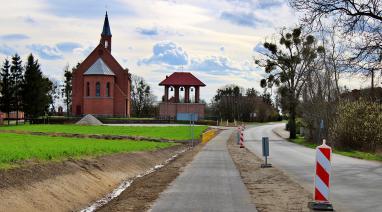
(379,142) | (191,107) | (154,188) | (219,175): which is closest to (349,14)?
(379,142)

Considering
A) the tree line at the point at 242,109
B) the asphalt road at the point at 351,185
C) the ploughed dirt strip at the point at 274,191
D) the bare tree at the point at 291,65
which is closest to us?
the ploughed dirt strip at the point at 274,191

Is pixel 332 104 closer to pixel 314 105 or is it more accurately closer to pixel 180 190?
pixel 314 105

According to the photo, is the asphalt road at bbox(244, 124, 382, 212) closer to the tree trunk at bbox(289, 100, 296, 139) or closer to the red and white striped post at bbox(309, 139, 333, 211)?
the red and white striped post at bbox(309, 139, 333, 211)

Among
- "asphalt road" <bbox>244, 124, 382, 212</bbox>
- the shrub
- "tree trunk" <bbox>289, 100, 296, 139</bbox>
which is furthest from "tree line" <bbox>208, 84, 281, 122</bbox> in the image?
"asphalt road" <bbox>244, 124, 382, 212</bbox>

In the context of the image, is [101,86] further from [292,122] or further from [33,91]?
[292,122]

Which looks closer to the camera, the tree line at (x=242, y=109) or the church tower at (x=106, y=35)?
the church tower at (x=106, y=35)

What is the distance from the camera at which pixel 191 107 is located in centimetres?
11331

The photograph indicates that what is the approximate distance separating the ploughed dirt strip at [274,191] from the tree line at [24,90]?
74.3m

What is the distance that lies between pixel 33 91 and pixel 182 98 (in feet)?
129

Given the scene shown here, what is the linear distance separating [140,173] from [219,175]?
3.85 m

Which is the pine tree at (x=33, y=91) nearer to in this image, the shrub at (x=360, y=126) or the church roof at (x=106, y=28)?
the church roof at (x=106, y=28)

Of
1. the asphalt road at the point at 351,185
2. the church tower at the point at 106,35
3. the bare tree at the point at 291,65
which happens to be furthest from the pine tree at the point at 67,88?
the asphalt road at the point at 351,185

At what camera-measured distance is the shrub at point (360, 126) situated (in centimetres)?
3591

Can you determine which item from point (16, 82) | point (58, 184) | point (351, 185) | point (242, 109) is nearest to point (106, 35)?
point (16, 82)
